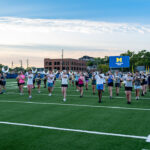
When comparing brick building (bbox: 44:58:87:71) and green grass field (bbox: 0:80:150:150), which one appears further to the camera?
brick building (bbox: 44:58:87:71)

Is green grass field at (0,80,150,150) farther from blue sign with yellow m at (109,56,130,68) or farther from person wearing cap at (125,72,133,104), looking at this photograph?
blue sign with yellow m at (109,56,130,68)

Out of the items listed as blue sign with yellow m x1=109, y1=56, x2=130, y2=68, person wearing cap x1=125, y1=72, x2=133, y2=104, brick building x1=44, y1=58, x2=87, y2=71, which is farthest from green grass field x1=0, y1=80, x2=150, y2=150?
brick building x1=44, y1=58, x2=87, y2=71

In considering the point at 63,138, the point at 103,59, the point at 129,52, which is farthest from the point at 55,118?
the point at 103,59

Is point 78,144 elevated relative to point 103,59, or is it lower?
lower

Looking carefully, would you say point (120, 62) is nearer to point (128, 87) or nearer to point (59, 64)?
point (128, 87)

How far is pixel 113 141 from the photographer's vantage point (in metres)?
5.61

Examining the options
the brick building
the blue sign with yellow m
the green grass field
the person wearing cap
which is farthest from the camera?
the brick building

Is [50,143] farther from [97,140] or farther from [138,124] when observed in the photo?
[138,124]

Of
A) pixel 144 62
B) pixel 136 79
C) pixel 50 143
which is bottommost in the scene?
pixel 50 143

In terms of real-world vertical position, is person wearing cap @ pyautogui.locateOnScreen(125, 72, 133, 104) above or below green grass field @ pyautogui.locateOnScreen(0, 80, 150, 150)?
above

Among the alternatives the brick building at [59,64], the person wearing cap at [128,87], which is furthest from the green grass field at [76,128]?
the brick building at [59,64]

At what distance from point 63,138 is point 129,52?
10707 centimetres

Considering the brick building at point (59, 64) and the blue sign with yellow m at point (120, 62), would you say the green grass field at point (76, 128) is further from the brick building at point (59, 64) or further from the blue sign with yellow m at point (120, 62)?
the brick building at point (59, 64)

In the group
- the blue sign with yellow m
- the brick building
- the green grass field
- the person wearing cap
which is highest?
the brick building
